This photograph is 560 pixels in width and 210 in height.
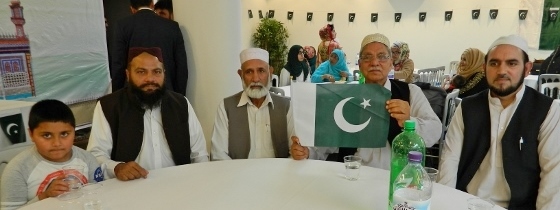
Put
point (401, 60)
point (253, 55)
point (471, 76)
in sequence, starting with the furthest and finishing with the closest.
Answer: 1. point (401, 60)
2. point (471, 76)
3. point (253, 55)

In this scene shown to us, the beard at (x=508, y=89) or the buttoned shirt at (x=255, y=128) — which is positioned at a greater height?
the beard at (x=508, y=89)

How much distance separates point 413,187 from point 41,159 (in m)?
1.73

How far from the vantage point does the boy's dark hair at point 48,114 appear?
6.28 feet

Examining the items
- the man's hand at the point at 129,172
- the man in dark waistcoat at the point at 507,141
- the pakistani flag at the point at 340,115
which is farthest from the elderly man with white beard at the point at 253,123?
the man in dark waistcoat at the point at 507,141

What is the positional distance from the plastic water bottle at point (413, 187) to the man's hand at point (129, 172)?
1.16 meters

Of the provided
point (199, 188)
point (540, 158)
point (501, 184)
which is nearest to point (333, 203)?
point (199, 188)

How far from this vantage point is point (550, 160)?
6.56ft

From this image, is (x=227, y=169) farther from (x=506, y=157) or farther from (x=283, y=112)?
(x=506, y=157)

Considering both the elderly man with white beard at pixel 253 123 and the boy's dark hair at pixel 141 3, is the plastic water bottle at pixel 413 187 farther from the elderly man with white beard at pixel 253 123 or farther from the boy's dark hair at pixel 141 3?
the boy's dark hair at pixel 141 3

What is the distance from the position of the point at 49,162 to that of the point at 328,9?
865 cm

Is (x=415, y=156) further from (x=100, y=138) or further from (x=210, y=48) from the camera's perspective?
(x=210, y=48)

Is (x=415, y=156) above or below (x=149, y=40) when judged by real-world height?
below

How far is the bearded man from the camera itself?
7.85 ft

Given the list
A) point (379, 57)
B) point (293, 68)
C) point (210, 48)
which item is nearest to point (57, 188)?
point (379, 57)
